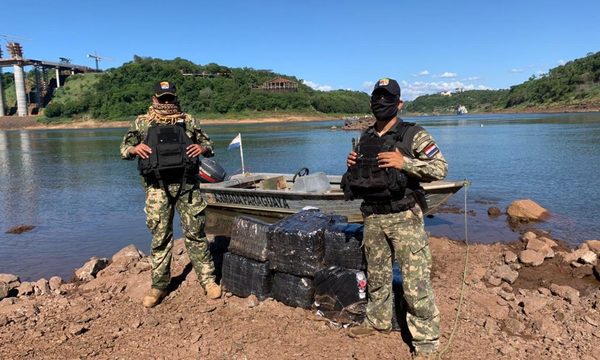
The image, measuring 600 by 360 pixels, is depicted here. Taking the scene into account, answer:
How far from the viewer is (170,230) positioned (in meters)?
4.84

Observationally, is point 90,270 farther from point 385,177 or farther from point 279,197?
point 385,177

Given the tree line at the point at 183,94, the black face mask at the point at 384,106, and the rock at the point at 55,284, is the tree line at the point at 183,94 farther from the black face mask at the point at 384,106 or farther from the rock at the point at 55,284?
the black face mask at the point at 384,106

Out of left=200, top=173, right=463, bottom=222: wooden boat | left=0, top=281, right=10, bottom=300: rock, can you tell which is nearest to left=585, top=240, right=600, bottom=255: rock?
left=200, top=173, right=463, bottom=222: wooden boat

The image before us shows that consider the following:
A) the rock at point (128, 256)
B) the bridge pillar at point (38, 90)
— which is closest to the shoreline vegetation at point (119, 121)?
the bridge pillar at point (38, 90)

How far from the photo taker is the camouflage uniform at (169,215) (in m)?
4.70

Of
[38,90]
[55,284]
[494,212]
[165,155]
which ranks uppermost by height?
[38,90]

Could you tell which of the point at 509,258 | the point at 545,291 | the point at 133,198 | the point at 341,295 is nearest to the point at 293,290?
the point at 341,295

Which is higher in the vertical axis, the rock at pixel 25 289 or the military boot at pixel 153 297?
the military boot at pixel 153 297

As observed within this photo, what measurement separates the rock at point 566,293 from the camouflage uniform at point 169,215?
4.14 meters

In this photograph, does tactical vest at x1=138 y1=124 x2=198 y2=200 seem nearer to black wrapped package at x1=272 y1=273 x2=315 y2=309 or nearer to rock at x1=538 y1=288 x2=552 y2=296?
black wrapped package at x1=272 y1=273 x2=315 y2=309

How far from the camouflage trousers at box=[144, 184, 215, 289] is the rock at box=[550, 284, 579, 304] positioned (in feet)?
13.6

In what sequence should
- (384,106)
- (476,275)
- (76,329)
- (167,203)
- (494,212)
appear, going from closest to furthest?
(384,106) < (76,329) < (167,203) < (476,275) < (494,212)

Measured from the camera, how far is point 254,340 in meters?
3.96

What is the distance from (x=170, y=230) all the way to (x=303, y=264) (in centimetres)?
152
